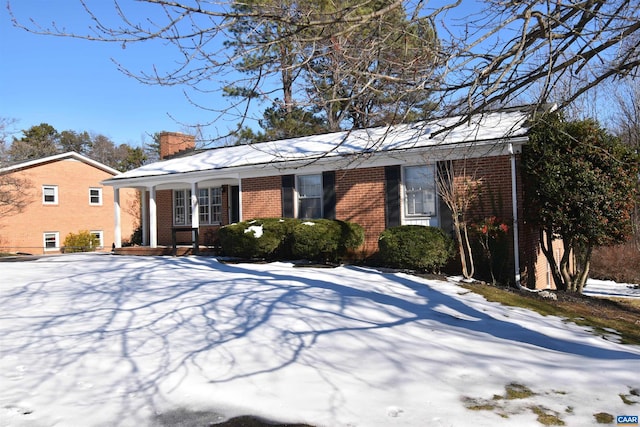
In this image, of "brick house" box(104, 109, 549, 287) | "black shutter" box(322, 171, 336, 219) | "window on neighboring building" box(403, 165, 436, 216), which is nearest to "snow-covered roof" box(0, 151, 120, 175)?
"brick house" box(104, 109, 549, 287)

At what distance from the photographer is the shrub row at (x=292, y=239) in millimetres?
13938

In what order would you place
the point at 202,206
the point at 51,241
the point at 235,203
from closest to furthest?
the point at 235,203, the point at 202,206, the point at 51,241

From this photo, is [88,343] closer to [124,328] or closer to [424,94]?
[124,328]

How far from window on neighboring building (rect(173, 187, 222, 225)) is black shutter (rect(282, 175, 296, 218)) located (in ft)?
13.1

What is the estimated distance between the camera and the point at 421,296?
31.9 ft

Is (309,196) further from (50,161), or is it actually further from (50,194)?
(50,194)

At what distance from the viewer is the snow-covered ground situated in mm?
4398

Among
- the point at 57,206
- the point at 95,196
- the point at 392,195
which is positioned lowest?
the point at 392,195

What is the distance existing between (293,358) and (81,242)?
2593 cm

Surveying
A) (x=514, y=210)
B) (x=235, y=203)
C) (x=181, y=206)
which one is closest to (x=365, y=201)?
(x=514, y=210)

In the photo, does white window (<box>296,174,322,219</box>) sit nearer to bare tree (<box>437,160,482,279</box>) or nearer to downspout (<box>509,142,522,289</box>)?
bare tree (<box>437,160,482,279</box>)

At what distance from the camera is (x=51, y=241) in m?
29.4

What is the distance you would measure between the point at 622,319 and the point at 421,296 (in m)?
4.10

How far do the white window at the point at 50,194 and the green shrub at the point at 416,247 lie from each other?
24.1 metres
